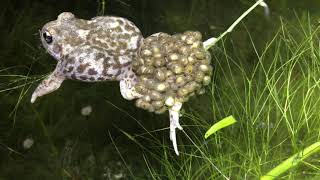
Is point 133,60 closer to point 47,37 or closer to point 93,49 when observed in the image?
point 93,49

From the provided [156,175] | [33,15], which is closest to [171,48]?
[156,175]

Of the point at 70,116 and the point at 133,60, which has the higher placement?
the point at 133,60

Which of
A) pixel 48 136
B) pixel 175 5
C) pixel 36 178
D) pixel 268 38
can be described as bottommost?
pixel 36 178

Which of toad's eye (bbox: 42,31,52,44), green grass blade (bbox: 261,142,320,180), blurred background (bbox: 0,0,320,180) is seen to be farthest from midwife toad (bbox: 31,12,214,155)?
blurred background (bbox: 0,0,320,180)

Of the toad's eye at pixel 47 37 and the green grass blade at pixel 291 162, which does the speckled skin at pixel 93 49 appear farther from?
the green grass blade at pixel 291 162

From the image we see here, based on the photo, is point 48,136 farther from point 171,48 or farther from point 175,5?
point 171,48

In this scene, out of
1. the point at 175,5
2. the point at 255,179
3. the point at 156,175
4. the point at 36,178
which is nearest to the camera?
the point at 255,179

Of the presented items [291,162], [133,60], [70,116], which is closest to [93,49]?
[133,60]

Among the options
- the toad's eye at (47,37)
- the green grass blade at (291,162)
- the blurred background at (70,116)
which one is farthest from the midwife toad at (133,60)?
the blurred background at (70,116)

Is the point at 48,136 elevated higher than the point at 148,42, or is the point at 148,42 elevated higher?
the point at 148,42
